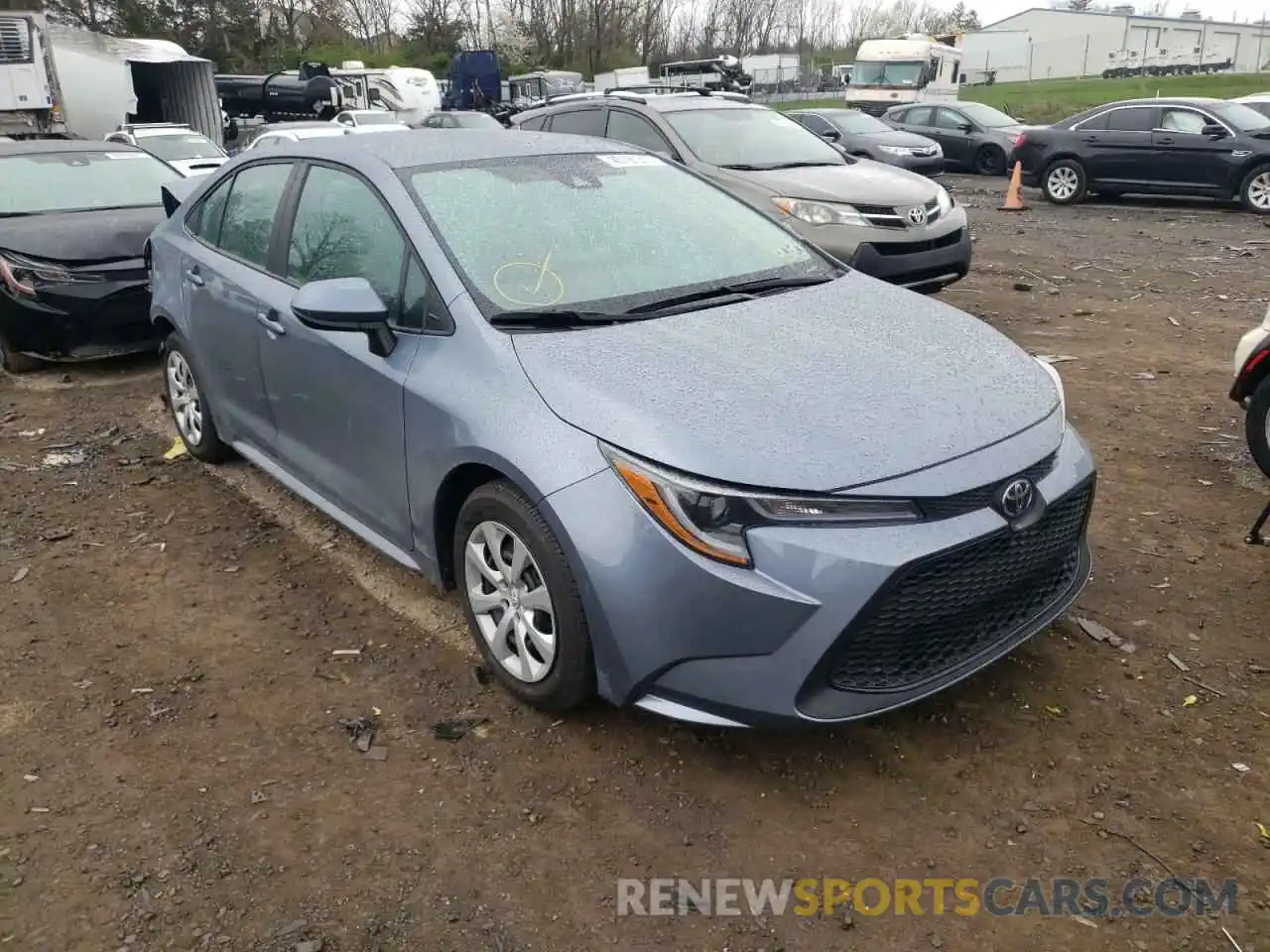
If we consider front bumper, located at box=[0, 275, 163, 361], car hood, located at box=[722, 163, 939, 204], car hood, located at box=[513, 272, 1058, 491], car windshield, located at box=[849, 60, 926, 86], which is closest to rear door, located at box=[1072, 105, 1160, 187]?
car hood, located at box=[722, 163, 939, 204]

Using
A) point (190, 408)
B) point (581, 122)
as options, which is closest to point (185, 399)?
point (190, 408)

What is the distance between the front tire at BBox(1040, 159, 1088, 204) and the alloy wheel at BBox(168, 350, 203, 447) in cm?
1418

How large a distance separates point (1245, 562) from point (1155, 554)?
0.32 metres

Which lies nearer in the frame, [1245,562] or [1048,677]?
[1048,677]

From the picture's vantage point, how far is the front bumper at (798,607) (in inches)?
96.5

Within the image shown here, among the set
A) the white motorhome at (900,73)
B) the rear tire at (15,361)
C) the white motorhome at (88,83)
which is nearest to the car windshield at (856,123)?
the white motorhome at (900,73)

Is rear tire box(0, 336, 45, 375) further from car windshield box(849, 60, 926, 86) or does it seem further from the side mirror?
car windshield box(849, 60, 926, 86)

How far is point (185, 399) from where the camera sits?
5.16m

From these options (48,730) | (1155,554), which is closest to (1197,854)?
(1155,554)

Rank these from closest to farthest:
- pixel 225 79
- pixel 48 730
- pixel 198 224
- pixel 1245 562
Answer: pixel 48 730 < pixel 1245 562 < pixel 198 224 < pixel 225 79

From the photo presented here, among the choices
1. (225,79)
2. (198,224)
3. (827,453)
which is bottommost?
(827,453)

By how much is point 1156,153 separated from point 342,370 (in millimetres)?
14497

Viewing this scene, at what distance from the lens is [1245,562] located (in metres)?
3.95

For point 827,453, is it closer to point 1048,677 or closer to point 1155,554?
point 1048,677
